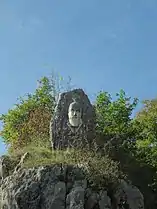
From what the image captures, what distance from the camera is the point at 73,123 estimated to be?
1622cm

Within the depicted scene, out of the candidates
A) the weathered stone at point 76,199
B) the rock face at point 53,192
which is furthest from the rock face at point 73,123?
the weathered stone at point 76,199

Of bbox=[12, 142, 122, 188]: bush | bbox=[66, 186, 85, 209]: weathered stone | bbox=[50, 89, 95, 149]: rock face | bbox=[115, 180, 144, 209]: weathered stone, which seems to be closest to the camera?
bbox=[66, 186, 85, 209]: weathered stone

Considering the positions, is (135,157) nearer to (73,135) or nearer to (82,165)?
(73,135)

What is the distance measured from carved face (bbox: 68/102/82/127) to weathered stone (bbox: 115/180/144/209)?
2863mm

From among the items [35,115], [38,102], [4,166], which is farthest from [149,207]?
[38,102]

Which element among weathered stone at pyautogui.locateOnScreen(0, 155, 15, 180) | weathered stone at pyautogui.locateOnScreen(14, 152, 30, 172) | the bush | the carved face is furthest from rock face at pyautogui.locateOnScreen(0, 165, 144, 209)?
the carved face

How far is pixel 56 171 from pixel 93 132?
→ 289 cm

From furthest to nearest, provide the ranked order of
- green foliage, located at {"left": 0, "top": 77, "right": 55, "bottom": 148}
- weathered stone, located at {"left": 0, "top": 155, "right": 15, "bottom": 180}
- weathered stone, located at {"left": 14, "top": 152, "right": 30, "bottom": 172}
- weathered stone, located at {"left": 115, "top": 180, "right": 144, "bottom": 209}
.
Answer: green foliage, located at {"left": 0, "top": 77, "right": 55, "bottom": 148}, weathered stone, located at {"left": 0, "top": 155, "right": 15, "bottom": 180}, weathered stone, located at {"left": 14, "top": 152, "right": 30, "bottom": 172}, weathered stone, located at {"left": 115, "top": 180, "right": 144, "bottom": 209}

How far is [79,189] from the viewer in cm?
1337

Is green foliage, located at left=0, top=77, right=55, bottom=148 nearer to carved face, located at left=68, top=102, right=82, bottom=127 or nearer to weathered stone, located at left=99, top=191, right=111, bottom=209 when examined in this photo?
carved face, located at left=68, top=102, right=82, bottom=127

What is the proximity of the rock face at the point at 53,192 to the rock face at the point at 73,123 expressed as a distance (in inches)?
83.2

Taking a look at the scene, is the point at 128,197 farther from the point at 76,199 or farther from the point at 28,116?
the point at 28,116

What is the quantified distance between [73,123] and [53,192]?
3.33 m

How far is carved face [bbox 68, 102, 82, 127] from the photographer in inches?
639
